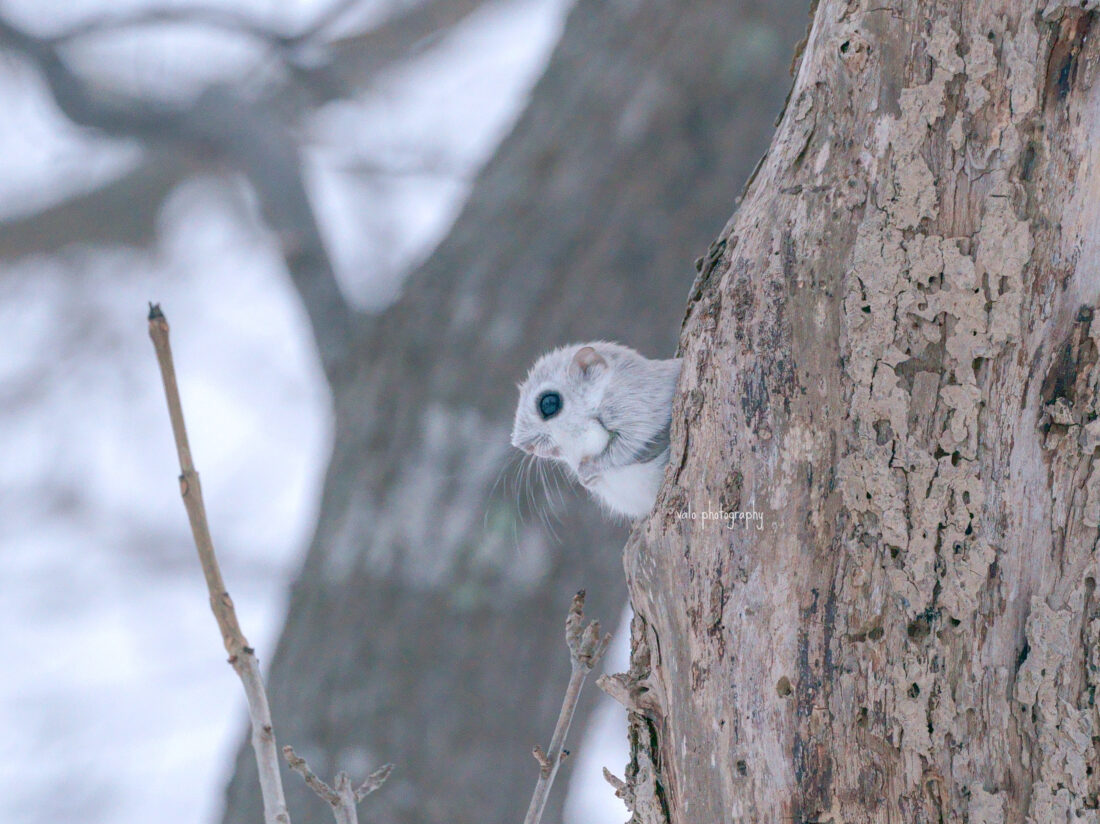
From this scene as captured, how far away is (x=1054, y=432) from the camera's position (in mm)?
1268

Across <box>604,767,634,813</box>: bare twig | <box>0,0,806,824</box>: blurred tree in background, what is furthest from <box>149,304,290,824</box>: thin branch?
<box>0,0,806,824</box>: blurred tree in background

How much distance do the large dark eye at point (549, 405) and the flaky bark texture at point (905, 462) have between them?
38 centimetres

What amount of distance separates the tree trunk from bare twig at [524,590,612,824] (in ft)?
5.58

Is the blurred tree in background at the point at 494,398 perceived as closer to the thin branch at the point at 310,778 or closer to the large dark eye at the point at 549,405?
the large dark eye at the point at 549,405

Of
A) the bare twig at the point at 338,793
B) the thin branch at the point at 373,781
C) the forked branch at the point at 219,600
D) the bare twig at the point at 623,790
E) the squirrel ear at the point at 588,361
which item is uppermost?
the squirrel ear at the point at 588,361

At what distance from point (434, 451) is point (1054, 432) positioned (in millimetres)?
2199

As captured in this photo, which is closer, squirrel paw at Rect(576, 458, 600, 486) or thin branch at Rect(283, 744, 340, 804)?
thin branch at Rect(283, 744, 340, 804)

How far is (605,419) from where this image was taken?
1661 millimetres

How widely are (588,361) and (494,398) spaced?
1.46 m

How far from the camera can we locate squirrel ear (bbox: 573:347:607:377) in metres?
1.76

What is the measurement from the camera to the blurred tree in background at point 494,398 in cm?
314

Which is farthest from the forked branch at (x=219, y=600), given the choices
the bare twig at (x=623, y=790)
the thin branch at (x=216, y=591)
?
the bare twig at (x=623, y=790)

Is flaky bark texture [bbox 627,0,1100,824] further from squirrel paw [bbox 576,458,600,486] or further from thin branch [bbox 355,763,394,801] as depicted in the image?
thin branch [bbox 355,763,394,801]

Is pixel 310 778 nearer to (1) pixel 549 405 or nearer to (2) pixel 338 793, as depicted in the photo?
(2) pixel 338 793
